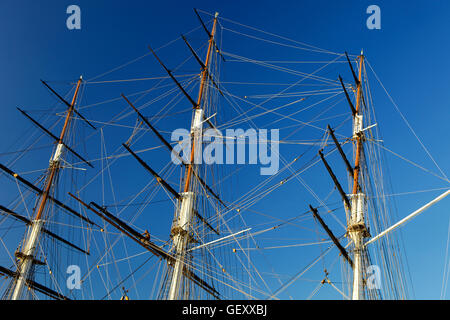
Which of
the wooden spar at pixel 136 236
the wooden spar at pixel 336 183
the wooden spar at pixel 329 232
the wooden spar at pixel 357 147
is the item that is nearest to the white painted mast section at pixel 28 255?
the wooden spar at pixel 136 236

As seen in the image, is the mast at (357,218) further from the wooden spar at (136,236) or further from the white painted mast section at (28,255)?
the white painted mast section at (28,255)

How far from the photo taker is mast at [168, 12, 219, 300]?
2727cm

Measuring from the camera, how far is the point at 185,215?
3003cm

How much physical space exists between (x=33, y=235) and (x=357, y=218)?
26594mm

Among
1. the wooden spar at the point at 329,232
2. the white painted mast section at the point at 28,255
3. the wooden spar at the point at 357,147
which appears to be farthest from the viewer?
the white painted mast section at the point at 28,255

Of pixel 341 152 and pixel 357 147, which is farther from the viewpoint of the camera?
pixel 357 147

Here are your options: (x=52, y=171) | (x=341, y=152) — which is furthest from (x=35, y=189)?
(x=341, y=152)

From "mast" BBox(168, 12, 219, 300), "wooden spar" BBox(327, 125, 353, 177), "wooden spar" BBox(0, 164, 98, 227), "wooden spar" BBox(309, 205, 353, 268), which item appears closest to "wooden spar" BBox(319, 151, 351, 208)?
"wooden spar" BBox(327, 125, 353, 177)

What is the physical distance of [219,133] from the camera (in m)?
34.8

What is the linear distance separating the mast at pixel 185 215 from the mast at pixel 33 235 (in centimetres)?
1469

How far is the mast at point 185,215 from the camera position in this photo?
89.5ft

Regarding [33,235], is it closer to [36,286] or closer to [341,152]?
[36,286]
